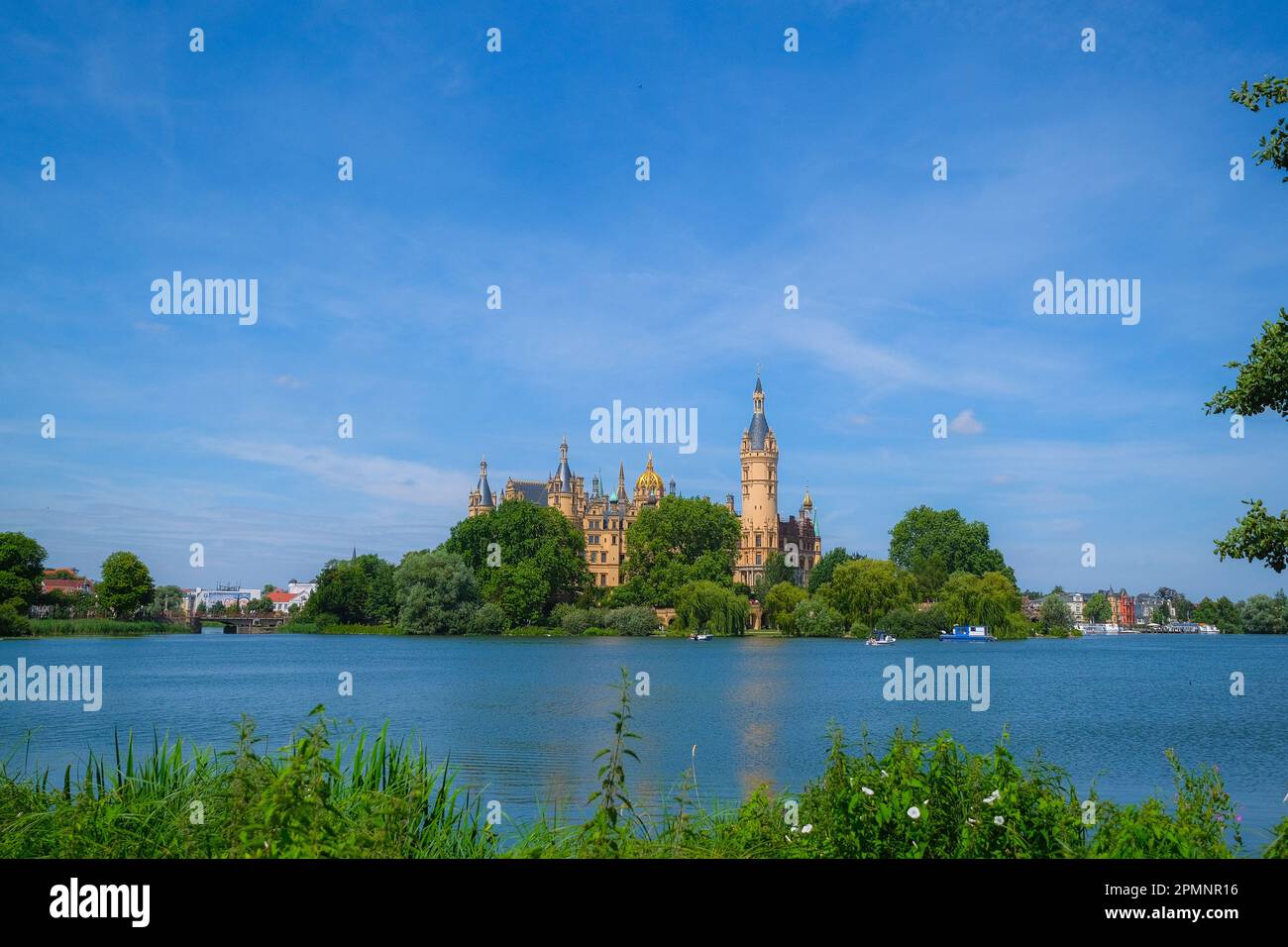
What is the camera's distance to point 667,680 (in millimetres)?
44375

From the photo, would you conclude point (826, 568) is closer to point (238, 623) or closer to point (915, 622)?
point (915, 622)

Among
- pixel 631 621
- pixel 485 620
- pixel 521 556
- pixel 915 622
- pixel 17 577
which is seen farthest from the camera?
pixel 521 556

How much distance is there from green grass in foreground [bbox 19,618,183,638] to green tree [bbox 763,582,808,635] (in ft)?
171

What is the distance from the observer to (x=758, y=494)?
14875 cm

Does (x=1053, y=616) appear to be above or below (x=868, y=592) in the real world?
below

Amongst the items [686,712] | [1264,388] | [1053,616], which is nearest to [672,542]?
[1053,616]

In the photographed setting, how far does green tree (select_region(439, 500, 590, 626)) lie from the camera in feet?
321

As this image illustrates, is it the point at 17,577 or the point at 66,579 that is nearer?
the point at 17,577

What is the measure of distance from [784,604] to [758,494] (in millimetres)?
56655

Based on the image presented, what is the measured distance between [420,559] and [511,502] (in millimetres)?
19344

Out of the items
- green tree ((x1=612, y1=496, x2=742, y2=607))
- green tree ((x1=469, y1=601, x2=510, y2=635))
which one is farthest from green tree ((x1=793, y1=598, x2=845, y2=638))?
green tree ((x1=469, y1=601, x2=510, y2=635))
